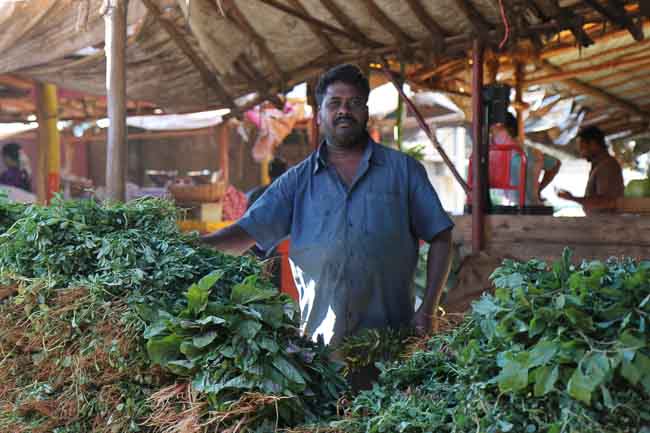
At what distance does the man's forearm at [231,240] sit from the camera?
2.74 metres

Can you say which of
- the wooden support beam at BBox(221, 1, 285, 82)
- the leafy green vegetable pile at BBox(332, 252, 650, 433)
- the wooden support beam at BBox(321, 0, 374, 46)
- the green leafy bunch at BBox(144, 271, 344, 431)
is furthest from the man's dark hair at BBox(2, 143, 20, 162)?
the leafy green vegetable pile at BBox(332, 252, 650, 433)

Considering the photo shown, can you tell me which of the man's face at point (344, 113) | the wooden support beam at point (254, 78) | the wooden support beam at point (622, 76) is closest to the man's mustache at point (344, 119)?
the man's face at point (344, 113)

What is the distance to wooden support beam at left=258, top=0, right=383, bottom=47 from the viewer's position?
468 centimetres

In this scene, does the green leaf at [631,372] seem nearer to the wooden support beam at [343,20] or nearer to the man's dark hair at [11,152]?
the wooden support beam at [343,20]

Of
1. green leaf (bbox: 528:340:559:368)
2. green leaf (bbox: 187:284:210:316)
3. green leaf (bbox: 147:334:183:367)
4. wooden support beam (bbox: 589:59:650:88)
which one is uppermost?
wooden support beam (bbox: 589:59:650:88)

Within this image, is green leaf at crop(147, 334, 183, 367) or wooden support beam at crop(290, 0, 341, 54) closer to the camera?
green leaf at crop(147, 334, 183, 367)

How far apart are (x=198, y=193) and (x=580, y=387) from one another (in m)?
6.92

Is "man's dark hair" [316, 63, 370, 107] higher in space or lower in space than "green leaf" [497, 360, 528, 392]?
higher

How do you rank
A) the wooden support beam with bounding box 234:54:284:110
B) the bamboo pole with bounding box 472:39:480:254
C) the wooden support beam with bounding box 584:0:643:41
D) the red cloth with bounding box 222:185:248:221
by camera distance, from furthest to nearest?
1. the red cloth with bounding box 222:185:248:221
2. the wooden support beam with bounding box 234:54:284:110
3. the bamboo pole with bounding box 472:39:480:254
4. the wooden support beam with bounding box 584:0:643:41

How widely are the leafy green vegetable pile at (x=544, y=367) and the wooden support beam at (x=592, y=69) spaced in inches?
202

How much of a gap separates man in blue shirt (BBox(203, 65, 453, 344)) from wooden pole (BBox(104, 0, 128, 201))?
101cm

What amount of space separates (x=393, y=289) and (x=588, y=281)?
119cm

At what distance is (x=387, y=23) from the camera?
15.9ft

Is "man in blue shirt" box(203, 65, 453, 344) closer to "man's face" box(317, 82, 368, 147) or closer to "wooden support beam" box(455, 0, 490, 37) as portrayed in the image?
"man's face" box(317, 82, 368, 147)
